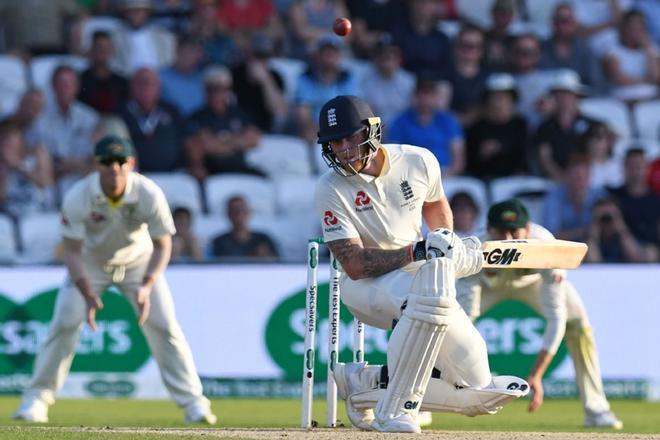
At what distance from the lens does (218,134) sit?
1512cm

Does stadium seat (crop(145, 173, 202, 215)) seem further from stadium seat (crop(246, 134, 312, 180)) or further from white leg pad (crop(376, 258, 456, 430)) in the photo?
white leg pad (crop(376, 258, 456, 430))

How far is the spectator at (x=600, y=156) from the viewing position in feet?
50.0

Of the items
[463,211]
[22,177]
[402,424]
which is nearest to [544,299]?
[402,424]

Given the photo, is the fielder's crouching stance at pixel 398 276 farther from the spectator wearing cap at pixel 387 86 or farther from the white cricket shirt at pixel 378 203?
the spectator wearing cap at pixel 387 86

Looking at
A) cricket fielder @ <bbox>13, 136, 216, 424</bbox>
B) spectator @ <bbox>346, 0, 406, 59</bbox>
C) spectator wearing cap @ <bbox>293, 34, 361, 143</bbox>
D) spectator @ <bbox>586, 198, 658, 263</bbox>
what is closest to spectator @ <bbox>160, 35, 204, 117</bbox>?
spectator wearing cap @ <bbox>293, 34, 361, 143</bbox>

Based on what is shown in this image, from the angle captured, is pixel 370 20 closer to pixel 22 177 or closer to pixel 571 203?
pixel 571 203

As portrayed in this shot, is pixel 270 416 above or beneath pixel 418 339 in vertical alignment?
beneath

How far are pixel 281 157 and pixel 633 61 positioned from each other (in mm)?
4608

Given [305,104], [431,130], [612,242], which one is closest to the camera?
[612,242]

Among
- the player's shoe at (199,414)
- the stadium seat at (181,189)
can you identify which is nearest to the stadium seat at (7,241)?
the stadium seat at (181,189)

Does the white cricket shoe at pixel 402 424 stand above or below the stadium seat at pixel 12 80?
below

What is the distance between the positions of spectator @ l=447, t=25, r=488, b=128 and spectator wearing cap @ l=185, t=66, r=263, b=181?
2323mm

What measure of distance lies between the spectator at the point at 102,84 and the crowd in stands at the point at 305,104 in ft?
0.06

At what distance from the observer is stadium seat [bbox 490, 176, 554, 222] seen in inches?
581
